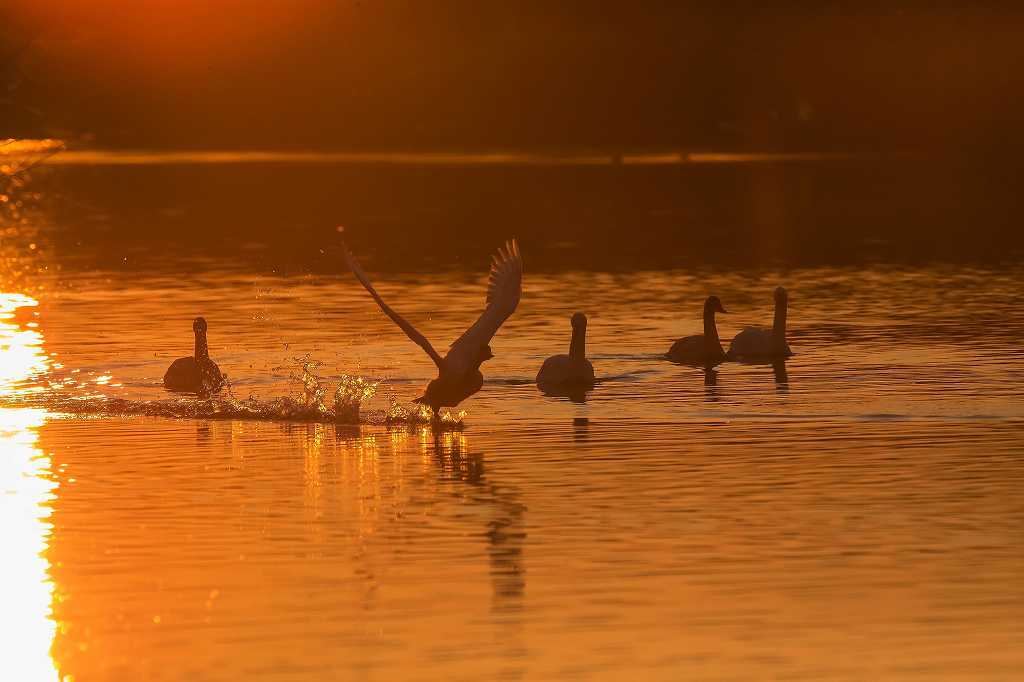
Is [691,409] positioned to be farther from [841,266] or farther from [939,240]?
[939,240]

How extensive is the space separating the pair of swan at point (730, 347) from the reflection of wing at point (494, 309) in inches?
268

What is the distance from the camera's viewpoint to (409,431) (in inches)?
1097

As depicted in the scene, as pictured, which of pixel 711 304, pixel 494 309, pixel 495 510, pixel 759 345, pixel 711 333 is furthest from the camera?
pixel 711 304

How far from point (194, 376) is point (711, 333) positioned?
779cm

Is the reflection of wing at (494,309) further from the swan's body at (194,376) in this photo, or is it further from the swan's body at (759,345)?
the swan's body at (759,345)

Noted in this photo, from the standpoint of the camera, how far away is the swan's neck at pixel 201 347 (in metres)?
31.8

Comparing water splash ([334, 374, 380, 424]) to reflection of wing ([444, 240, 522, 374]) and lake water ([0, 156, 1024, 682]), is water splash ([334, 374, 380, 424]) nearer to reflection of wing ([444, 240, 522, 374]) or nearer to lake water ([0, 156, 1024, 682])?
lake water ([0, 156, 1024, 682])

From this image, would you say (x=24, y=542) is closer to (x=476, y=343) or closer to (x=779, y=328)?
(x=476, y=343)

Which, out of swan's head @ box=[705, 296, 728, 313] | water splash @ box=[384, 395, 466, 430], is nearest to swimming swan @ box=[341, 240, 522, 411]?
water splash @ box=[384, 395, 466, 430]

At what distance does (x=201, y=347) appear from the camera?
3225 cm

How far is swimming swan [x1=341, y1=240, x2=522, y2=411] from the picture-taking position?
1073 inches

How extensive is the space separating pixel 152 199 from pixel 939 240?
38315 mm

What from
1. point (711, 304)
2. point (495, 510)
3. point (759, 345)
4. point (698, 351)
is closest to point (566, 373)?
point (698, 351)

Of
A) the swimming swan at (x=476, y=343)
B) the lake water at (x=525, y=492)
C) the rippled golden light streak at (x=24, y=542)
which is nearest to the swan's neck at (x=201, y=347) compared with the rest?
the lake water at (x=525, y=492)
